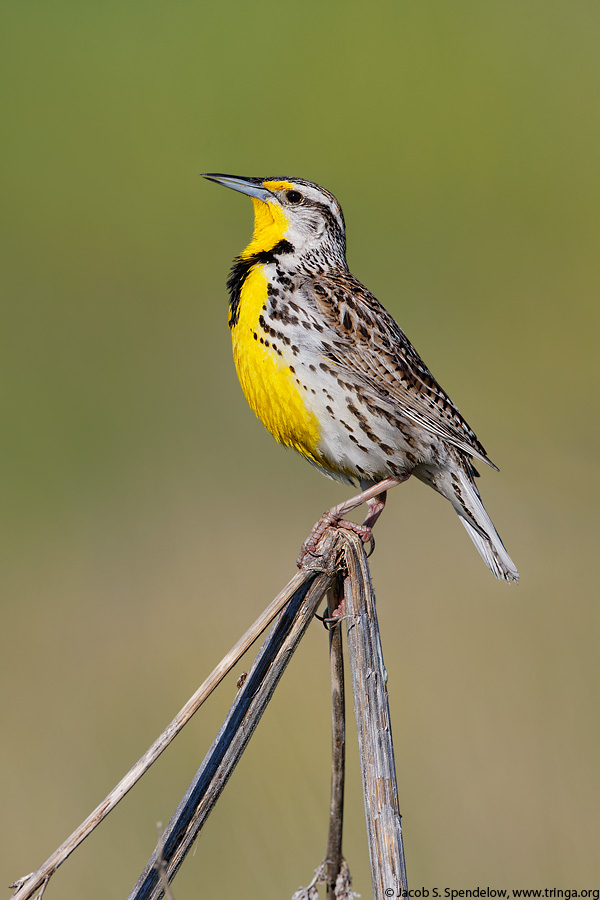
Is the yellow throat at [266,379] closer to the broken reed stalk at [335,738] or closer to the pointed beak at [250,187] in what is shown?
the pointed beak at [250,187]

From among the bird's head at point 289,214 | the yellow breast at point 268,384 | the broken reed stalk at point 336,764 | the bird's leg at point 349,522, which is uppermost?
the bird's head at point 289,214

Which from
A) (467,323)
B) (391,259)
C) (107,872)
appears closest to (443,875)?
(107,872)

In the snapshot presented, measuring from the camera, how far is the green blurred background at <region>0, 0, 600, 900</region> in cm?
262

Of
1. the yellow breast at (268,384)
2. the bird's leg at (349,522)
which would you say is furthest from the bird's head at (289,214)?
the bird's leg at (349,522)

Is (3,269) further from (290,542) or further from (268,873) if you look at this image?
(268,873)

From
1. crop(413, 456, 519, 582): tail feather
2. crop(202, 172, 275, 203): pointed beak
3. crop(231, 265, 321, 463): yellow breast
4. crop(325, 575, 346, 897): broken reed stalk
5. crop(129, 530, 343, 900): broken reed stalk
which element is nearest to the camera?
crop(129, 530, 343, 900): broken reed stalk

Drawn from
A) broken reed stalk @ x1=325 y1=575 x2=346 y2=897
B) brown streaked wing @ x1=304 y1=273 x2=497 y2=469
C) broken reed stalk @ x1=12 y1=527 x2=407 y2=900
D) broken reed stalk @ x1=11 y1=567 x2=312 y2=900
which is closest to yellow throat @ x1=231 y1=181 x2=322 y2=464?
brown streaked wing @ x1=304 y1=273 x2=497 y2=469

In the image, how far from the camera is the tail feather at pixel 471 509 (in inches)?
99.0

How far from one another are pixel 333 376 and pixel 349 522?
0.42 metres

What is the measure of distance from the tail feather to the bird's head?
24.3 inches

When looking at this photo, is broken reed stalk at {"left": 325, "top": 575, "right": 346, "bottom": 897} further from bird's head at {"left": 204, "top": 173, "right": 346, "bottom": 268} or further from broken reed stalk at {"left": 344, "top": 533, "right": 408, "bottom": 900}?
bird's head at {"left": 204, "top": 173, "right": 346, "bottom": 268}

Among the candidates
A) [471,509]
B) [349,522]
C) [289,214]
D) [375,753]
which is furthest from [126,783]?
[289,214]

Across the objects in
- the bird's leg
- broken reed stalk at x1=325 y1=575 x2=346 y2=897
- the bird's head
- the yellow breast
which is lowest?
broken reed stalk at x1=325 y1=575 x2=346 y2=897

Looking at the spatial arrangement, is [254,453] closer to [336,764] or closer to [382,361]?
[382,361]
